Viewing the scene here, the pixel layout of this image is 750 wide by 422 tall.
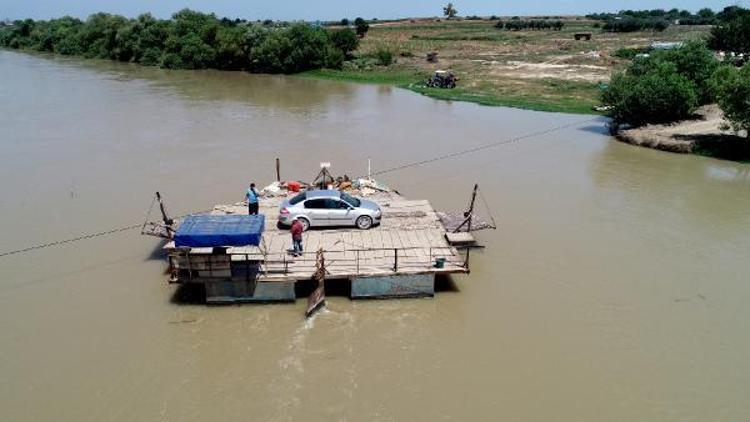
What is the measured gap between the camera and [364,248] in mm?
19375

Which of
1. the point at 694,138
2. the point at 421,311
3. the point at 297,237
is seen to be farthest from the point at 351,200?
the point at 694,138

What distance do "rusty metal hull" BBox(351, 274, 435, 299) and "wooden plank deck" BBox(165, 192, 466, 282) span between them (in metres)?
0.20

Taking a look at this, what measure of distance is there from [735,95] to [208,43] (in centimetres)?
7388

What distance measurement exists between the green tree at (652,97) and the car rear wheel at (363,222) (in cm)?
2824

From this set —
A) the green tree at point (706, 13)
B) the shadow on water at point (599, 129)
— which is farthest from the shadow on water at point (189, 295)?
the green tree at point (706, 13)

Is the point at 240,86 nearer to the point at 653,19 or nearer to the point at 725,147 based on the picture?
the point at 725,147

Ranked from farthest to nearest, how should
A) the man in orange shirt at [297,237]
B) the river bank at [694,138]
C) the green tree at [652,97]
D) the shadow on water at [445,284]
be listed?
the green tree at [652,97] < the river bank at [694,138] < the shadow on water at [445,284] < the man in orange shirt at [297,237]

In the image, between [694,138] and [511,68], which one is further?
[511,68]

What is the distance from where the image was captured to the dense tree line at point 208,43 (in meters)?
80.2

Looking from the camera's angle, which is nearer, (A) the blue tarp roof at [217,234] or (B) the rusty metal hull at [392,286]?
(A) the blue tarp roof at [217,234]

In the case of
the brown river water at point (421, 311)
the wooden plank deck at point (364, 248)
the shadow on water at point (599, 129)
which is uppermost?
the shadow on water at point (599, 129)

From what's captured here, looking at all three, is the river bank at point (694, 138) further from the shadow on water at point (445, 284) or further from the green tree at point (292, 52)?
the green tree at point (292, 52)

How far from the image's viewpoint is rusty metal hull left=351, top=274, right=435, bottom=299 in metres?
17.8

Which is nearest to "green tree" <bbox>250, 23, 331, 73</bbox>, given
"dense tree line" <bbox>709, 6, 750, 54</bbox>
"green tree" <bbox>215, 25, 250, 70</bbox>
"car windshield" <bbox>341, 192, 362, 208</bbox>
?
"green tree" <bbox>215, 25, 250, 70</bbox>
